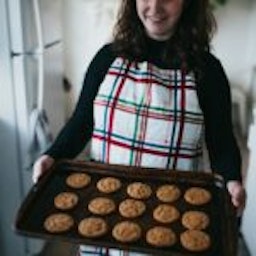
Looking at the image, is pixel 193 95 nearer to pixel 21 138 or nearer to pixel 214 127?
pixel 214 127

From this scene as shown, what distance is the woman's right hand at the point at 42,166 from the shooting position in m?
1.21

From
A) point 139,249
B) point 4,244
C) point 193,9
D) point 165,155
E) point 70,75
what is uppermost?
point 193,9

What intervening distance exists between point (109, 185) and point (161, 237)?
0.25 m

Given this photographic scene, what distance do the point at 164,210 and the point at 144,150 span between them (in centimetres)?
20

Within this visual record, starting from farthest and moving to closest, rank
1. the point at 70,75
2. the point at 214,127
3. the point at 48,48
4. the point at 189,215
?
the point at 70,75 → the point at 48,48 → the point at 214,127 → the point at 189,215

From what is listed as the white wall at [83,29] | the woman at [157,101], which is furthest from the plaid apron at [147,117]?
the white wall at [83,29]

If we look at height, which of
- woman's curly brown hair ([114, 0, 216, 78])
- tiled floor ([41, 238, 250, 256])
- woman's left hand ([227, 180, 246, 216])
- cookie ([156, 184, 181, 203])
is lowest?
tiled floor ([41, 238, 250, 256])

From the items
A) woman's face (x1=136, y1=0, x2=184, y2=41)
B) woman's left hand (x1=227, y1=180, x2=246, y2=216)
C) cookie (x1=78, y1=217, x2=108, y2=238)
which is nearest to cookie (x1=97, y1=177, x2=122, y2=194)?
cookie (x1=78, y1=217, x2=108, y2=238)

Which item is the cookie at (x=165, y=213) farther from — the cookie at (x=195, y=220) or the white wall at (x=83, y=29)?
the white wall at (x=83, y=29)

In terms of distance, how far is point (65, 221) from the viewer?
3.63 ft

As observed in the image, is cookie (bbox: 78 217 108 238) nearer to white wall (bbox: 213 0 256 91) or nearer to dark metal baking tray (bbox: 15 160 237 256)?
dark metal baking tray (bbox: 15 160 237 256)

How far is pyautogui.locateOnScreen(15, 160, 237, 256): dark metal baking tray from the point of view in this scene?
3.36ft

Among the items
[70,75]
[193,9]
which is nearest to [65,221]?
[193,9]

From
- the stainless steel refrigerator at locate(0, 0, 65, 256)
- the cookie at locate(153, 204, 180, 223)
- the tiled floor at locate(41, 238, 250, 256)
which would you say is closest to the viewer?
the cookie at locate(153, 204, 180, 223)
